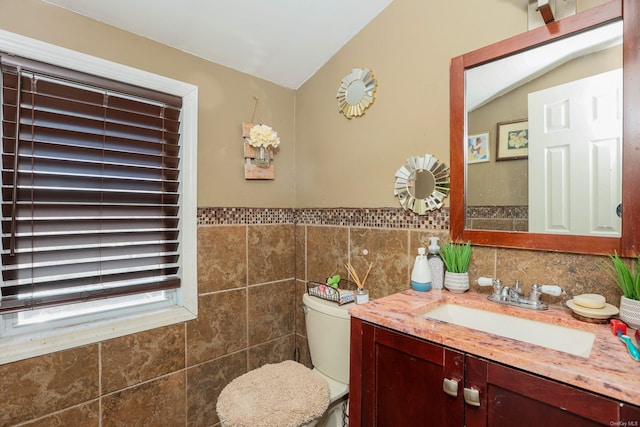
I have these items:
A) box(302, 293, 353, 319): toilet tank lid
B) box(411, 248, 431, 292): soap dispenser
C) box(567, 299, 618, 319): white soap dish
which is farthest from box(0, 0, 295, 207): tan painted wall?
box(567, 299, 618, 319): white soap dish

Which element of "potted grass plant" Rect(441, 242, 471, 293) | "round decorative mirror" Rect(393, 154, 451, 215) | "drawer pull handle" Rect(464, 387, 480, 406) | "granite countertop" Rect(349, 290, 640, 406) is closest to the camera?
"granite countertop" Rect(349, 290, 640, 406)

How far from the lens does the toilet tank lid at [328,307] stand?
148 cm

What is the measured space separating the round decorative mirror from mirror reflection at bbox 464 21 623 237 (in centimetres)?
11

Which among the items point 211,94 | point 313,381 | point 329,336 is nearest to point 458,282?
point 329,336

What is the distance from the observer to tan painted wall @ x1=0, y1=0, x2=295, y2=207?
4.12ft

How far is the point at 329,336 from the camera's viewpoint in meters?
1.53

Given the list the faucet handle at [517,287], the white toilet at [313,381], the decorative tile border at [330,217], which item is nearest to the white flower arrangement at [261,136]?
the decorative tile border at [330,217]

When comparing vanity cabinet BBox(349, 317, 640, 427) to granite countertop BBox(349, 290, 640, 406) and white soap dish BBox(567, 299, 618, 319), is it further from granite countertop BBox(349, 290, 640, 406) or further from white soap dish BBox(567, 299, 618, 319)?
white soap dish BBox(567, 299, 618, 319)

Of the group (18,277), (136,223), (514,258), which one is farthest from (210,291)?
(514,258)

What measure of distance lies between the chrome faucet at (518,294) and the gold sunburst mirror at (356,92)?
1.04m

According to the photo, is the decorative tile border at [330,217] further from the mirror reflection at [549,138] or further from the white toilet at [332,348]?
the white toilet at [332,348]

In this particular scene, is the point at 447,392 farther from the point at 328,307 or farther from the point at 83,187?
the point at 83,187

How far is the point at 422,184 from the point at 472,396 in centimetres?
88

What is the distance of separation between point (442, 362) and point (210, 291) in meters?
1.24
